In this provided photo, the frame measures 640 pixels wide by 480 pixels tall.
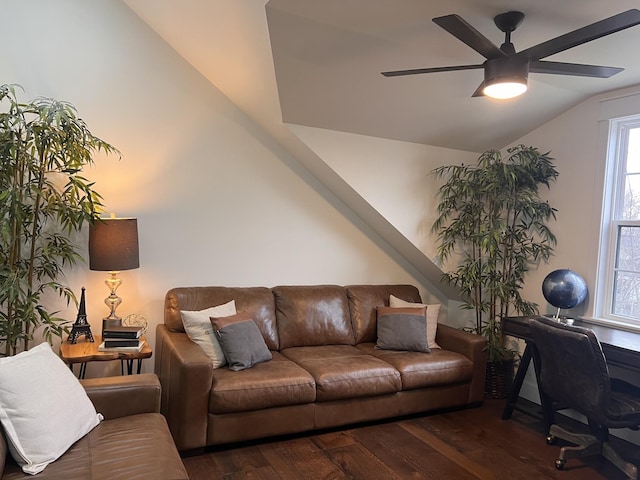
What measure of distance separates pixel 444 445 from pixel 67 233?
9.40ft

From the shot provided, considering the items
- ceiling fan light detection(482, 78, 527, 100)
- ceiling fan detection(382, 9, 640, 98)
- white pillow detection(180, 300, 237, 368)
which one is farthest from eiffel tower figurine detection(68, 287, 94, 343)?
ceiling fan light detection(482, 78, 527, 100)

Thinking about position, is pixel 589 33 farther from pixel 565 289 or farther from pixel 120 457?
pixel 120 457

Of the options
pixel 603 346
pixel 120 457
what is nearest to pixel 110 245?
pixel 120 457

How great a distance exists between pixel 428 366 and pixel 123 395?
2.04 metres

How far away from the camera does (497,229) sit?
12.0 ft

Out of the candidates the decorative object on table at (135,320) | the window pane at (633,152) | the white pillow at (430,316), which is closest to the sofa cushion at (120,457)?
the decorative object on table at (135,320)

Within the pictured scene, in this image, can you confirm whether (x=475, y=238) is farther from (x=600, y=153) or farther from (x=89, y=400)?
(x=89, y=400)

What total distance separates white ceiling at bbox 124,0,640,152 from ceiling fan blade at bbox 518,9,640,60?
0.96ft

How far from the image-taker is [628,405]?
2598 millimetres

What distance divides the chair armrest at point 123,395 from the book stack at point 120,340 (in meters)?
0.50

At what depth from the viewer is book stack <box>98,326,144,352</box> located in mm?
2768

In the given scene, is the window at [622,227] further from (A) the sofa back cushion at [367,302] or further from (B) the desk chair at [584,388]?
(A) the sofa back cushion at [367,302]

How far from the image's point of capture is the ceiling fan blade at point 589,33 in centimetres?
183

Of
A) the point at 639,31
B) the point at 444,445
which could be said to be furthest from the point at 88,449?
the point at 639,31
